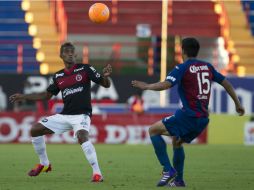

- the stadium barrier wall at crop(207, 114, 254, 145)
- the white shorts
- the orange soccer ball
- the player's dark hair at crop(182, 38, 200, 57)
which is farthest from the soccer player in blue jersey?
the stadium barrier wall at crop(207, 114, 254, 145)

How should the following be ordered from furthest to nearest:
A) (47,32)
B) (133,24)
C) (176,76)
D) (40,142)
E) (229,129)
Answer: (133,24), (47,32), (229,129), (40,142), (176,76)

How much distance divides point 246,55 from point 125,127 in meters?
8.17

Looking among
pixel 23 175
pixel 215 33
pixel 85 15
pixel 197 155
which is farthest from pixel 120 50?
pixel 23 175

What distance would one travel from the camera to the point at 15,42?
29.3 meters

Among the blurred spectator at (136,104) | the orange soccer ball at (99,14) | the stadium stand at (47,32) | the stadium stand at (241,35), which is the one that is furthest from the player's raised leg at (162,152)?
the stadium stand at (241,35)

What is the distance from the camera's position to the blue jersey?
10008mm

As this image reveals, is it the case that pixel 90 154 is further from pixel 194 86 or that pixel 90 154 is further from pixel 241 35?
pixel 241 35

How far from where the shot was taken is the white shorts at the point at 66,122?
11.1m

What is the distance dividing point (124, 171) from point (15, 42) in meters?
17.2

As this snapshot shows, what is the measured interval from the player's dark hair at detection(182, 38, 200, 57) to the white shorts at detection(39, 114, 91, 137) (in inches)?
78.4

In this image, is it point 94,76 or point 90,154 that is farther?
point 94,76

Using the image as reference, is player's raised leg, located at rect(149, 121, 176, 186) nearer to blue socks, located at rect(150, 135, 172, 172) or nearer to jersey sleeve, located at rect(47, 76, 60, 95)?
blue socks, located at rect(150, 135, 172, 172)

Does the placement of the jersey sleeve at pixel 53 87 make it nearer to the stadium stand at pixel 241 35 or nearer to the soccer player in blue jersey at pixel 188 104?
the soccer player in blue jersey at pixel 188 104

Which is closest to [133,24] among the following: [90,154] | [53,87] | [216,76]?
[53,87]
